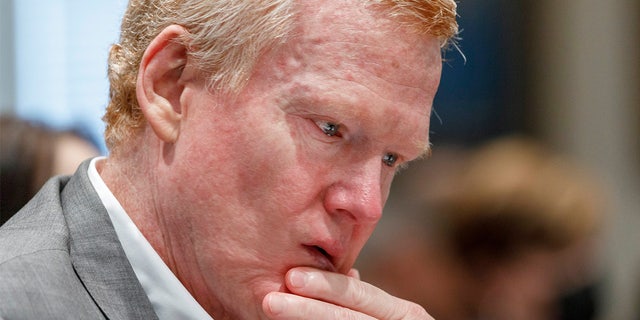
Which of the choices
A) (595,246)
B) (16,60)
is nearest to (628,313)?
(595,246)

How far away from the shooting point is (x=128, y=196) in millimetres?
1781

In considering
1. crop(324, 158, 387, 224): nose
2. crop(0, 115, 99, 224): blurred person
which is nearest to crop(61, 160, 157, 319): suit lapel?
crop(324, 158, 387, 224): nose

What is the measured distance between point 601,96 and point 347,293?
440cm

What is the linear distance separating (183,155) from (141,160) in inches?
4.4

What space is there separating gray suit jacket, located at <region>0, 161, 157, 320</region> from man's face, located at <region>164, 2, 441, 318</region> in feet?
0.44

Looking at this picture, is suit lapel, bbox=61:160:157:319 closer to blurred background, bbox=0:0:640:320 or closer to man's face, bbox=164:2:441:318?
man's face, bbox=164:2:441:318

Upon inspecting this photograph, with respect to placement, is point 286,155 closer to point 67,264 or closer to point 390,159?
point 390,159

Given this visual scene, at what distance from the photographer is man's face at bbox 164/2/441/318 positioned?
1.68 meters

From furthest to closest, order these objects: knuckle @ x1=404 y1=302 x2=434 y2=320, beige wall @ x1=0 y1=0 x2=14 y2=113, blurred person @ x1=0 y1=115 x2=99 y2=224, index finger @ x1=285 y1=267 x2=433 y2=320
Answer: beige wall @ x1=0 y1=0 x2=14 y2=113 < blurred person @ x1=0 y1=115 x2=99 y2=224 < knuckle @ x1=404 y1=302 x2=434 y2=320 < index finger @ x1=285 y1=267 x2=433 y2=320

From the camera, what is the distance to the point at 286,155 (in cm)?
168

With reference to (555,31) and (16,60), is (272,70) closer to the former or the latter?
(16,60)

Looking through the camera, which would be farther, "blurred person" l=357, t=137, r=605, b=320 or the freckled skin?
"blurred person" l=357, t=137, r=605, b=320

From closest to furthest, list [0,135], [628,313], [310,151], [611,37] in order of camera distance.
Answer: [310,151] < [0,135] < [628,313] < [611,37]

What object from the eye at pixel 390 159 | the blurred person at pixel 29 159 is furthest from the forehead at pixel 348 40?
the blurred person at pixel 29 159
